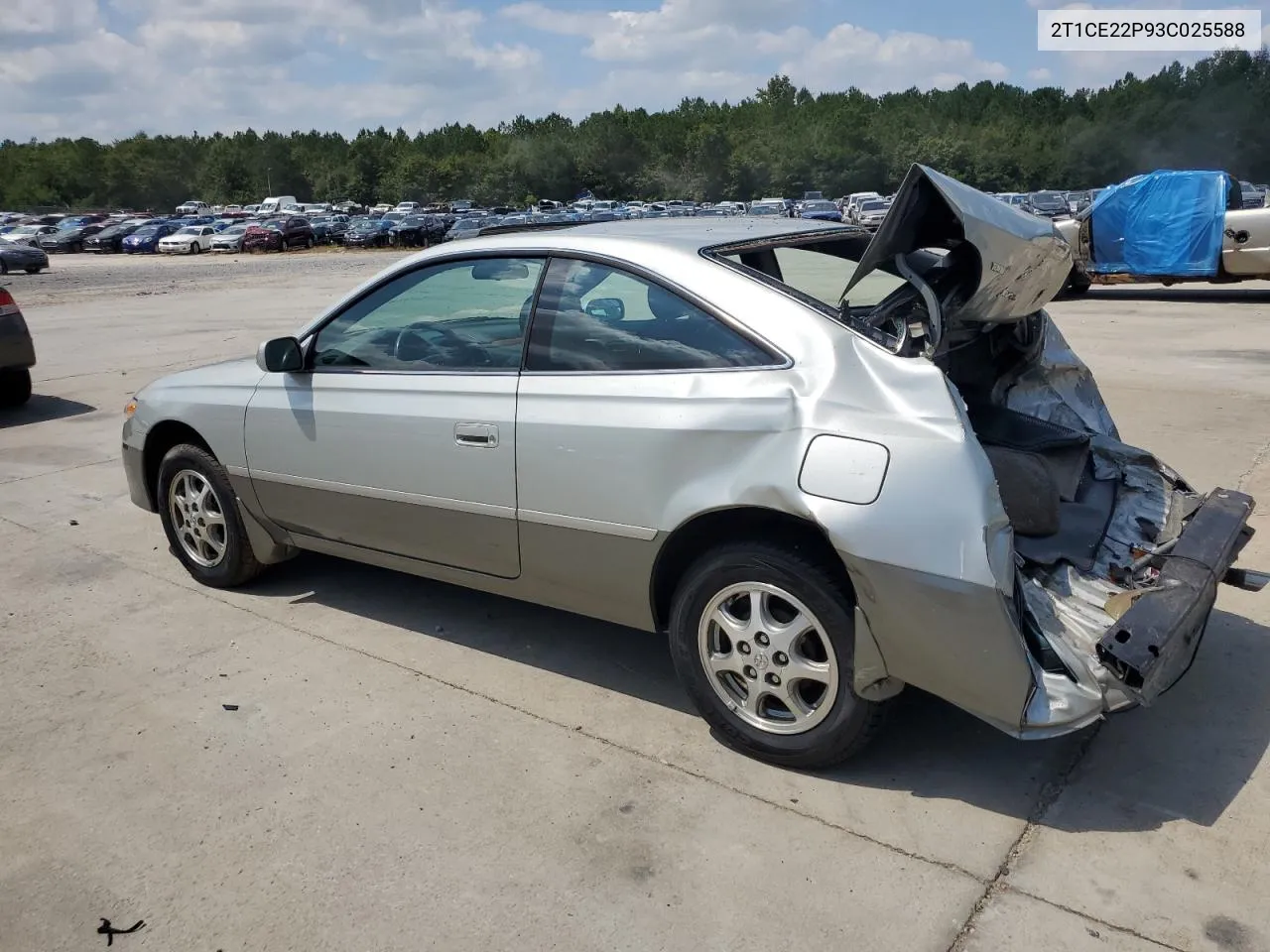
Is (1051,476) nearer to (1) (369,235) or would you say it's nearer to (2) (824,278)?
(2) (824,278)

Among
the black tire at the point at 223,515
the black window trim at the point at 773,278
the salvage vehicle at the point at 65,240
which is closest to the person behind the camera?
the black window trim at the point at 773,278

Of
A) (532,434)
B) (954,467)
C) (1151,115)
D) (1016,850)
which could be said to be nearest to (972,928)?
(1016,850)

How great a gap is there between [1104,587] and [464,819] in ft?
7.19

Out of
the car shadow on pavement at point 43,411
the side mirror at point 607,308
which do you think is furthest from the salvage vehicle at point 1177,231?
the side mirror at point 607,308

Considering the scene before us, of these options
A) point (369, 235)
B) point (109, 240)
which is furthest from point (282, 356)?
point (109, 240)

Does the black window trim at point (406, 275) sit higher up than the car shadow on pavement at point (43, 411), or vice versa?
the black window trim at point (406, 275)

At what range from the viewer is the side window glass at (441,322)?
392cm

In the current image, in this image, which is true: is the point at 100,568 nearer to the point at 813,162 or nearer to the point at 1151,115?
the point at 1151,115

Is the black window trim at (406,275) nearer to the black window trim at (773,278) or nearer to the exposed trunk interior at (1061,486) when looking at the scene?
the black window trim at (773,278)

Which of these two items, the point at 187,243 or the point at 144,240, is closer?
Result: the point at 187,243

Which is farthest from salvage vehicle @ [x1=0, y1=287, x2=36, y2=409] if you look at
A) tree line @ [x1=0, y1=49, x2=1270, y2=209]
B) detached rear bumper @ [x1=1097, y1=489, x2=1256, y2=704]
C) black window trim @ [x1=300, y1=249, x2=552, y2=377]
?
tree line @ [x1=0, y1=49, x2=1270, y2=209]

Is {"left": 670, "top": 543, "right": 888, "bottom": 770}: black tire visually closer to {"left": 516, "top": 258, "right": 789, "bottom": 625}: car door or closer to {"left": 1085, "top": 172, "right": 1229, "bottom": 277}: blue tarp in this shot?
{"left": 516, "top": 258, "right": 789, "bottom": 625}: car door

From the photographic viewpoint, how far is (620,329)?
3.65m

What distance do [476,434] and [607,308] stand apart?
66cm
